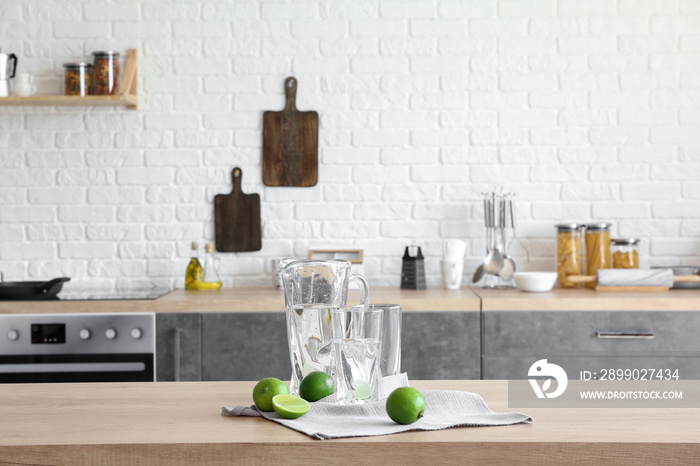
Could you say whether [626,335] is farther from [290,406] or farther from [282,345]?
[290,406]

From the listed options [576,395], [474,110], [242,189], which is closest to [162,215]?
[242,189]

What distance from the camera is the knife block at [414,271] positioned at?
338 centimetres

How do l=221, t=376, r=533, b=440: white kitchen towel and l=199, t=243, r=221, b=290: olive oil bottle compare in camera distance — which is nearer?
l=221, t=376, r=533, b=440: white kitchen towel

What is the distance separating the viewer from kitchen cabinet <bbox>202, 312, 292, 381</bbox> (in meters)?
3.03

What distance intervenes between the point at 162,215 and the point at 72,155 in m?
0.54

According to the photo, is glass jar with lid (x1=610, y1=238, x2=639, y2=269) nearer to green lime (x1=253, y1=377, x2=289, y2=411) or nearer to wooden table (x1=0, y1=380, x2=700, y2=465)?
wooden table (x1=0, y1=380, x2=700, y2=465)

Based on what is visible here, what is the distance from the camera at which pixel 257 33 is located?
367cm

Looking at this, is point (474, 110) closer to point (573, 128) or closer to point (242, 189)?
point (573, 128)

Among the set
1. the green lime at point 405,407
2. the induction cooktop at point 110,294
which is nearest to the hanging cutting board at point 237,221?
the induction cooktop at point 110,294

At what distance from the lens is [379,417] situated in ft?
4.41

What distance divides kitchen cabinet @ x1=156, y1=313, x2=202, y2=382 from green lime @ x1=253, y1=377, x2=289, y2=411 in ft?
5.56

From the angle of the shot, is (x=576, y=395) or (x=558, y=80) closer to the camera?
(x=576, y=395)

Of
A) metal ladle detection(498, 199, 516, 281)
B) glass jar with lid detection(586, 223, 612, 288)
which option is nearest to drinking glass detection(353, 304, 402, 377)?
metal ladle detection(498, 199, 516, 281)

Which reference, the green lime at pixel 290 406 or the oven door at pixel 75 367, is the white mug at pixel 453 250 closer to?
the oven door at pixel 75 367
